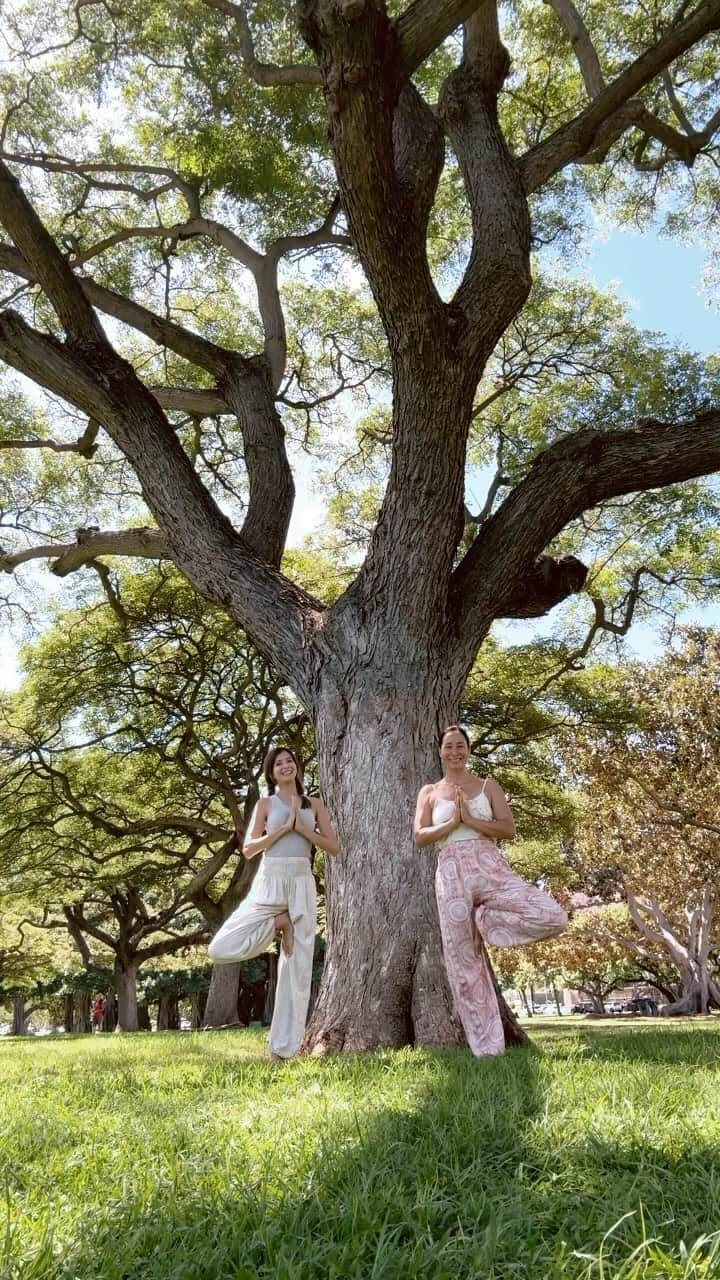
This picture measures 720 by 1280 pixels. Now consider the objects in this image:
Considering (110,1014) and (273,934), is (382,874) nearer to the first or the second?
(273,934)

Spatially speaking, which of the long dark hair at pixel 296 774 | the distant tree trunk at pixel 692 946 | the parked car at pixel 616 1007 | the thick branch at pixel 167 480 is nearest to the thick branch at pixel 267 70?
the thick branch at pixel 167 480

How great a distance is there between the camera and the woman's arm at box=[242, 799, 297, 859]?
5.45 meters

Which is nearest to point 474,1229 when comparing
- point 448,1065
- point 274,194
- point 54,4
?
point 448,1065

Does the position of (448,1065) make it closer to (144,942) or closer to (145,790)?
Answer: (145,790)

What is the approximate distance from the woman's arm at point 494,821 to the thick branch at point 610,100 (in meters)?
5.20

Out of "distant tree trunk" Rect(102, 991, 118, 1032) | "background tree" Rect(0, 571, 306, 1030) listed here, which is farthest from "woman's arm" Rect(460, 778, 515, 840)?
"distant tree trunk" Rect(102, 991, 118, 1032)

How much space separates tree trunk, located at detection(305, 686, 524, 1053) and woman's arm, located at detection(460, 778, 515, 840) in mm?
779

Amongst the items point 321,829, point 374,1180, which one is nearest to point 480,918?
point 321,829

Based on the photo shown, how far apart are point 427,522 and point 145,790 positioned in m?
14.2

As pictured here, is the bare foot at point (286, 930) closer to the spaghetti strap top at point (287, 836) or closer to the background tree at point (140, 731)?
the spaghetti strap top at point (287, 836)

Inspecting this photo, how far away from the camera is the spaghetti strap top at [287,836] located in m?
5.52

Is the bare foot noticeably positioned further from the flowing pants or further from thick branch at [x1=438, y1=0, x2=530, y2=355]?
thick branch at [x1=438, y1=0, x2=530, y2=355]

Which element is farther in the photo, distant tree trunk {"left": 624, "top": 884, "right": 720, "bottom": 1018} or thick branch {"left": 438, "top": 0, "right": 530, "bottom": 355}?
distant tree trunk {"left": 624, "top": 884, "right": 720, "bottom": 1018}

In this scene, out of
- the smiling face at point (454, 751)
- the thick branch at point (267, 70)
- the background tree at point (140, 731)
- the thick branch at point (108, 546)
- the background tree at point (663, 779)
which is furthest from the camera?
the background tree at point (663, 779)
